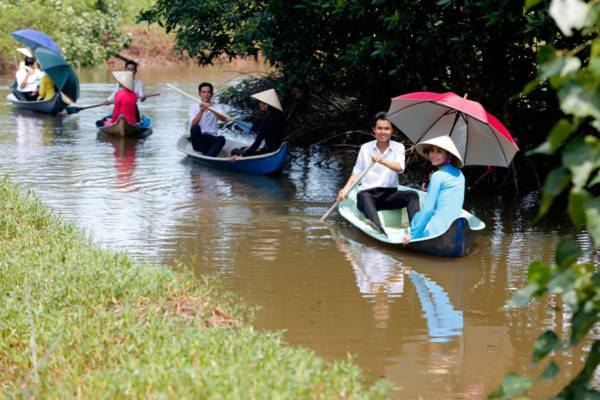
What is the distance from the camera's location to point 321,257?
991 cm

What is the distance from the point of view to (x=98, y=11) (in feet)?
128

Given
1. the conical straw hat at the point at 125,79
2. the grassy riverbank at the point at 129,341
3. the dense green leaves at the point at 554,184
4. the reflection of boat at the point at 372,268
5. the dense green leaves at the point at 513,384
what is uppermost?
the dense green leaves at the point at 554,184

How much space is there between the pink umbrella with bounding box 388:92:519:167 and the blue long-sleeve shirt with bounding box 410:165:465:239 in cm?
70

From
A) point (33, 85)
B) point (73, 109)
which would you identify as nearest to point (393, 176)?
point (73, 109)

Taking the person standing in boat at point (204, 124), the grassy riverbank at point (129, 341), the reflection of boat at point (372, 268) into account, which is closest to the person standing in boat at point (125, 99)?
the person standing in boat at point (204, 124)

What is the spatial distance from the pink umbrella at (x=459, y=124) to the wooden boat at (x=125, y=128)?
849cm

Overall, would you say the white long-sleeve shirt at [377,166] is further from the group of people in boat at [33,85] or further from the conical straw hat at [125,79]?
the group of people in boat at [33,85]

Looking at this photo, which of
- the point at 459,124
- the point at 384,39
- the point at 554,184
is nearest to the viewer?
the point at 554,184

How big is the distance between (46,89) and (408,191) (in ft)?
44.8

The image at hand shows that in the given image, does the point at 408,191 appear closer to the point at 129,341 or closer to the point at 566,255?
the point at 129,341

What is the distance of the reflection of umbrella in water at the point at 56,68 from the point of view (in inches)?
859

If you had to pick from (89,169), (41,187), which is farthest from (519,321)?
(89,169)

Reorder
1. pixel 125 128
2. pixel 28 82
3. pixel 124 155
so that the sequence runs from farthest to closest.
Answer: pixel 28 82, pixel 125 128, pixel 124 155

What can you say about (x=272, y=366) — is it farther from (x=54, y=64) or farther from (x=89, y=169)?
(x=54, y=64)
